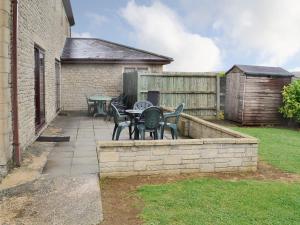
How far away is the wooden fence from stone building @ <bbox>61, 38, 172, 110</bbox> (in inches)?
67.4

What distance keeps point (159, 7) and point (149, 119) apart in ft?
16.1

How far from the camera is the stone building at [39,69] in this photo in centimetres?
549

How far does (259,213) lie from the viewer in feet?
13.6

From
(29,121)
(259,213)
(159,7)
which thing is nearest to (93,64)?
(159,7)

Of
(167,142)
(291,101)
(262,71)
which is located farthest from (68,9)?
(167,142)

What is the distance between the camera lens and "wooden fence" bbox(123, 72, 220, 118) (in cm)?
1380

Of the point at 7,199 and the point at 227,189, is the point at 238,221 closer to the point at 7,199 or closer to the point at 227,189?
the point at 227,189

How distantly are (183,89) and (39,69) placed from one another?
6.81 meters

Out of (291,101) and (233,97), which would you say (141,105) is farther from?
(291,101)

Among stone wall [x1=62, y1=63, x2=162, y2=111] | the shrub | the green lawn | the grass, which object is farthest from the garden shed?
the grass

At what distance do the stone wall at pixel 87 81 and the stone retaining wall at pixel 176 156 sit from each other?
1127cm

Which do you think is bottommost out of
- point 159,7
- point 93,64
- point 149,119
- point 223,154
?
point 223,154

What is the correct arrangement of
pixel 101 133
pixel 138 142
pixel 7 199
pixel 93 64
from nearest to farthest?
1. pixel 7 199
2. pixel 138 142
3. pixel 101 133
4. pixel 93 64

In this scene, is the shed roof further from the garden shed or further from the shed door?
A: the shed door
